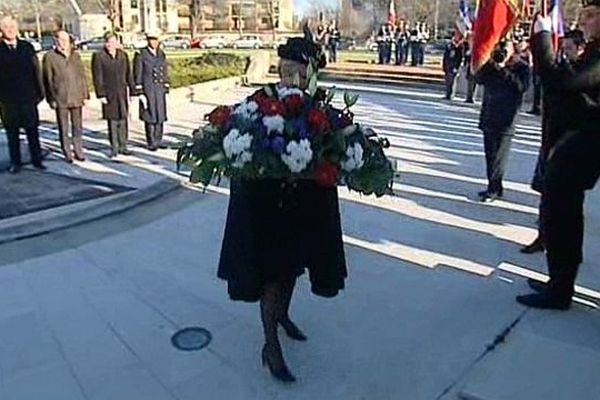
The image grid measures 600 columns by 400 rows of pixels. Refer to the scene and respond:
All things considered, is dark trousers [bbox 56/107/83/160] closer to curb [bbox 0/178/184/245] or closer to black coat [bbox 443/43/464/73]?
curb [bbox 0/178/184/245]

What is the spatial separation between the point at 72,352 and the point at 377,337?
1.68m

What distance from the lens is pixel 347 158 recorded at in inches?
107

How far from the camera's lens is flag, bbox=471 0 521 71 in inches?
206

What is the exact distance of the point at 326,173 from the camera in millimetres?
2684

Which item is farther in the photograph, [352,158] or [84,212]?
[84,212]

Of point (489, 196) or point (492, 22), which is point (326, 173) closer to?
point (492, 22)

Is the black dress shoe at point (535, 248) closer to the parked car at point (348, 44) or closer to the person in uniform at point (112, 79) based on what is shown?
the person in uniform at point (112, 79)

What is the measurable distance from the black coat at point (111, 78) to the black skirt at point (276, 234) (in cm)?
521

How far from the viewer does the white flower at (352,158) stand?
2.72 meters

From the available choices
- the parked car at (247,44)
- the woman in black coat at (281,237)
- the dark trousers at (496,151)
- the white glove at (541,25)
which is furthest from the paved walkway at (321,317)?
the parked car at (247,44)

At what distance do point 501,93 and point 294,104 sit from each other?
3.50 meters

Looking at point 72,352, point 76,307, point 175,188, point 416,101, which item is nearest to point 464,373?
point 72,352

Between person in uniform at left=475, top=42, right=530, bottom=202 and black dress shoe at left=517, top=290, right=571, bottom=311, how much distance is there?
2.25 meters

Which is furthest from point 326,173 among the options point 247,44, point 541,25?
point 247,44
